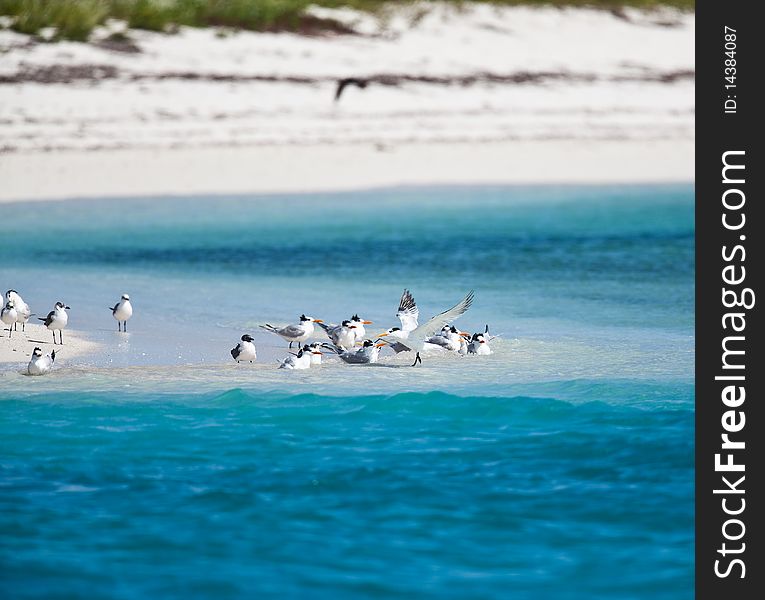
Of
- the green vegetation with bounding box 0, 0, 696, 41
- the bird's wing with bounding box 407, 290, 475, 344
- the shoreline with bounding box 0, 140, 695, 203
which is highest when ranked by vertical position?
the green vegetation with bounding box 0, 0, 696, 41

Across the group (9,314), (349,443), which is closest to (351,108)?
(9,314)

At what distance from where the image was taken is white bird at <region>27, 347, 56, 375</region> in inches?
412

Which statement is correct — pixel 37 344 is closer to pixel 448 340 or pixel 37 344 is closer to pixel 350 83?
pixel 448 340

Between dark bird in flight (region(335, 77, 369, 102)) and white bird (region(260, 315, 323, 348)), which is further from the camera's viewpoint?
dark bird in flight (region(335, 77, 369, 102))

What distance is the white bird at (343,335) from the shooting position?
37.6ft

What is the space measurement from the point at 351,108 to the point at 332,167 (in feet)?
6.62

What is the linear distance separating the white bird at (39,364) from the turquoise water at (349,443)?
0.45 feet

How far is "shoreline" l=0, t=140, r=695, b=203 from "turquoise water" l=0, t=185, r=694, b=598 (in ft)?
15.7

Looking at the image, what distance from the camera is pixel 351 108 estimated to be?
24172 mm

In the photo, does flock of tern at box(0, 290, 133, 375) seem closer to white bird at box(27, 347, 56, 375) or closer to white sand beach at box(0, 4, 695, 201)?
white bird at box(27, 347, 56, 375)

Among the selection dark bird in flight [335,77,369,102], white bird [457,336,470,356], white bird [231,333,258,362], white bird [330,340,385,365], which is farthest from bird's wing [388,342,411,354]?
dark bird in flight [335,77,369,102]

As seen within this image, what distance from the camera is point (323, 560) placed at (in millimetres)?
7398

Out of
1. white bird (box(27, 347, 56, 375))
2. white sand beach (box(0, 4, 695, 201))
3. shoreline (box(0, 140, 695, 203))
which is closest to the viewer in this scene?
white bird (box(27, 347, 56, 375))

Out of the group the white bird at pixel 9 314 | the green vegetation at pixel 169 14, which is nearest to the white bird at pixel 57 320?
the white bird at pixel 9 314
